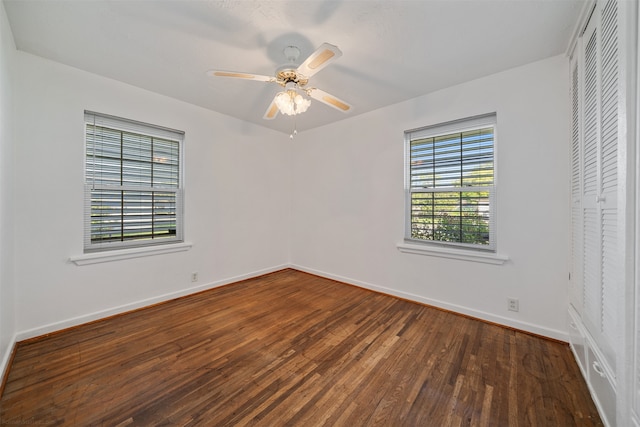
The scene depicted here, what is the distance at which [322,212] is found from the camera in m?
4.09

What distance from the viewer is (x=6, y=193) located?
6.02 ft

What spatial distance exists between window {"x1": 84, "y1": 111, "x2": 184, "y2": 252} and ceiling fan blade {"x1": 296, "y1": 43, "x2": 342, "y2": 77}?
92.7 inches

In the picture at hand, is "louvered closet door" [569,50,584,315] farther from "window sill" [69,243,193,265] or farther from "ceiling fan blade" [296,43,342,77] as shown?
"window sill" [69,243,193,265]

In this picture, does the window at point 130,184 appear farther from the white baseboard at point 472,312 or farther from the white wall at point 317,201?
the white baseboard at point 472,312

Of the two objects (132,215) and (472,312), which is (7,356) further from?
(472,312)

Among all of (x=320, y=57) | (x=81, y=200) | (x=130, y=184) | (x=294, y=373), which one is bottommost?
(x=294, y=373)

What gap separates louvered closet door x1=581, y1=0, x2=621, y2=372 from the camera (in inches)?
49.3

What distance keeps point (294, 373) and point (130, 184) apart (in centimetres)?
278

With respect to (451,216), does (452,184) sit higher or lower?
higher

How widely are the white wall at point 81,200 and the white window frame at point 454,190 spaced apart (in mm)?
2396

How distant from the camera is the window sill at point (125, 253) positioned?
2.43m

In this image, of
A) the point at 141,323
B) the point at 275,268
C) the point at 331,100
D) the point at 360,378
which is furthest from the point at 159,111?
the point at 360,378

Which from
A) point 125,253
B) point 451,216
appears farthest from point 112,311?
point 451,216

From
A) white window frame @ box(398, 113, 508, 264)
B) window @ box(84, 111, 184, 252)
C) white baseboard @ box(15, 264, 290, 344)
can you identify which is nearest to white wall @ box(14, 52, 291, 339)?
white baseboard @ box(15, 264, 290, 344)
